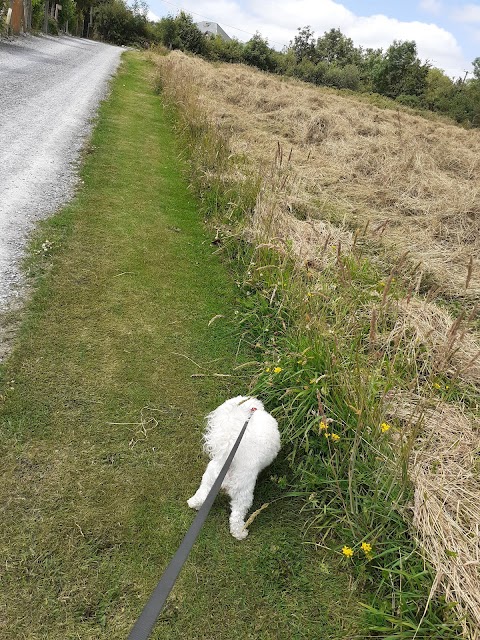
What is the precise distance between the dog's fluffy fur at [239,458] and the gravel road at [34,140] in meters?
2.22

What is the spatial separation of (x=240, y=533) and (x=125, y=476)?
2.38ft

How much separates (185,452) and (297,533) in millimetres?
818

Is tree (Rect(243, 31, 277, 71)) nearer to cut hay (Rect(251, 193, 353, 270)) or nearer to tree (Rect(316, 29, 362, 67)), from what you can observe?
tree (Rect(316, 29, 362, 67))

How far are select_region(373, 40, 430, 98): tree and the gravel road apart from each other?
39.8 meters

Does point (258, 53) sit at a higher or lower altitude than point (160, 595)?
higher

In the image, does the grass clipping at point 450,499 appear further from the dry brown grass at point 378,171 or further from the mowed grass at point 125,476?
the dry brown grass at point 378,171

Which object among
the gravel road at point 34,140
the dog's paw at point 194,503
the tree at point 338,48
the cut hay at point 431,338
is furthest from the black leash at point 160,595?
the tree at point 338,48

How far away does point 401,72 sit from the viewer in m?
46.3

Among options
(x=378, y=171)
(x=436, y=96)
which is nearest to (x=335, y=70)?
(x=436, y=96)

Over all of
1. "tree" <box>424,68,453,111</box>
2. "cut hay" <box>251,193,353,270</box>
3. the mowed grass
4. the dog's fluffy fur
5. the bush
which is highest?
"tree" <box>424,68,453,111</box>

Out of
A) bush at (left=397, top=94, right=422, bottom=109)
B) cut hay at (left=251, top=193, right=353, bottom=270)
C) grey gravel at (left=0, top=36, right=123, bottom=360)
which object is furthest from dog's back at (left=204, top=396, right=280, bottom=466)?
bush at (left=397, top=94, right=422, bottom=109)

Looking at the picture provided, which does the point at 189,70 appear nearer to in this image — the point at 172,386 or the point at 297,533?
the point at 172,386

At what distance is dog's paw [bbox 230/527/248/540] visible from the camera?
2.27m

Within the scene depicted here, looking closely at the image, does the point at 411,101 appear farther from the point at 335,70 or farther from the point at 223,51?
the point at 223,51
